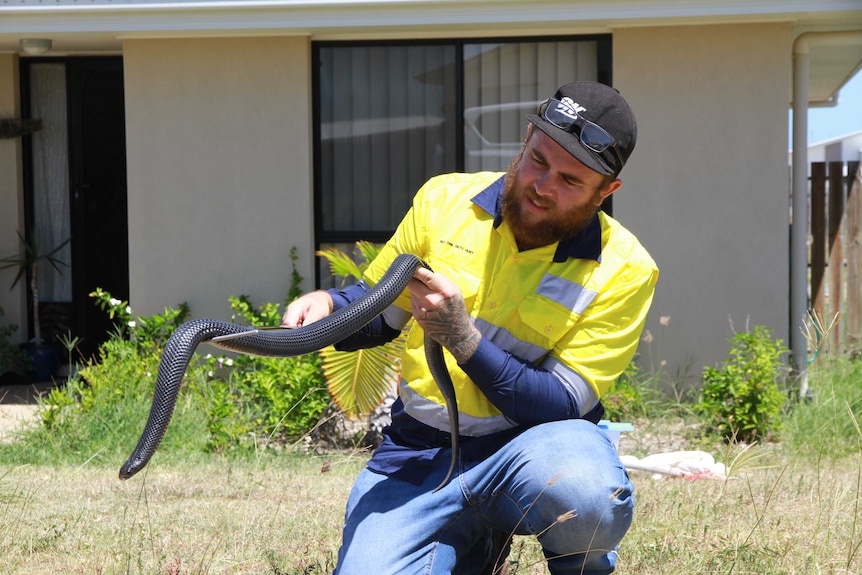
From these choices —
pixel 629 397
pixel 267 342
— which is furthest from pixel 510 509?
pixel 629 397

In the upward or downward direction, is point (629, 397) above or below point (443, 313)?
below

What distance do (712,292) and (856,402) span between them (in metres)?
1.27

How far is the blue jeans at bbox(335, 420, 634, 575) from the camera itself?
3072 millimetres

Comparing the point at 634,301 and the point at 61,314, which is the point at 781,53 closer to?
the point at 634,301

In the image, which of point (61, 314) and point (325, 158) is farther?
point (61, 314)

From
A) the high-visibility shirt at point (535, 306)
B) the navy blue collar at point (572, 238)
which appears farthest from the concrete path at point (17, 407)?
the navy blue collar at point (572, 238)

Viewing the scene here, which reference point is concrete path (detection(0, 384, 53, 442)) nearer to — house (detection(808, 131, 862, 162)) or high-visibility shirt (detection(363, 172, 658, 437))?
high-visibility shirt (detection(363, 172, 658, 437))

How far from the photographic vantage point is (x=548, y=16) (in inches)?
269

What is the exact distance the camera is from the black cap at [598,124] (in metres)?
3.13

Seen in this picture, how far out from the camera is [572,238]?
10.9ft

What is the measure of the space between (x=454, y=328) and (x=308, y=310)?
478 mm

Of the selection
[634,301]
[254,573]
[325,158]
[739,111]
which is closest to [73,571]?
[254,573]

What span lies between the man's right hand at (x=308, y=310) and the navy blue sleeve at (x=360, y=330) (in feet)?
0.24

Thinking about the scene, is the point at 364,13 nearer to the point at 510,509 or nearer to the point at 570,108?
the point at 570,108
